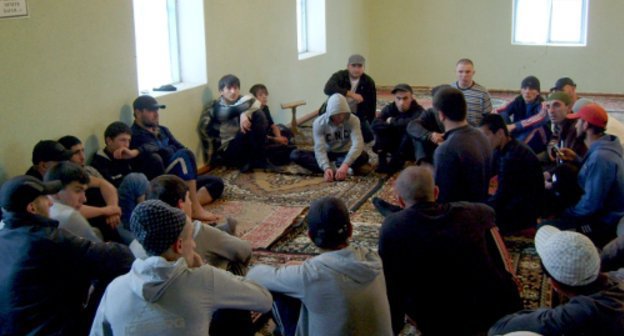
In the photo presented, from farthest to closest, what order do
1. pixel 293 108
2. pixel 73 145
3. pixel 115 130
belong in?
pixel 293 108 → pixel 115 130 → pixel 73 145

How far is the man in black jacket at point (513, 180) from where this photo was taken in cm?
500

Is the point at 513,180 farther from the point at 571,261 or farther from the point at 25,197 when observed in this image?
the point at 25,197

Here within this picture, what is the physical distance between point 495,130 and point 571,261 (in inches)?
99.6

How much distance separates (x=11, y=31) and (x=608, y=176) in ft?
12.1

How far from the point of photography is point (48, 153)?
466 cm

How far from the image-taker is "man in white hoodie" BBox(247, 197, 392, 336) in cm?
283

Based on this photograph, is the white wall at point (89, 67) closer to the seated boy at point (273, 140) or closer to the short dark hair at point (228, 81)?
the short dark hair at point (228, 81)

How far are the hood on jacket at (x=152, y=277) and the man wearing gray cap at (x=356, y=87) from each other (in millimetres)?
5556

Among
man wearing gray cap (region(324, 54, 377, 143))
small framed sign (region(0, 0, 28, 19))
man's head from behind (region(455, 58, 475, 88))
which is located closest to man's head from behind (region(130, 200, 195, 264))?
small framed sign (region(0, 0, 28, 19))

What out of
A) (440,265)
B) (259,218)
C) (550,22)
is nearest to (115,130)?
(259,218)

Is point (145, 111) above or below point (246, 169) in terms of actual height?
above

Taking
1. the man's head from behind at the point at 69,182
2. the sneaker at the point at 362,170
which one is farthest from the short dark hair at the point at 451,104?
the sneaker at the point at 362,170

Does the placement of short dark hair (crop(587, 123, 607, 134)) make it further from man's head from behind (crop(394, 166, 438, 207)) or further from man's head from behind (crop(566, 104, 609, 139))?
man's head from behind (crop(394, 166, 438, 207))

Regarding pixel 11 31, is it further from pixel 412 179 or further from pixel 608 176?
pixel 608 176
